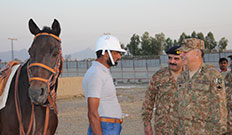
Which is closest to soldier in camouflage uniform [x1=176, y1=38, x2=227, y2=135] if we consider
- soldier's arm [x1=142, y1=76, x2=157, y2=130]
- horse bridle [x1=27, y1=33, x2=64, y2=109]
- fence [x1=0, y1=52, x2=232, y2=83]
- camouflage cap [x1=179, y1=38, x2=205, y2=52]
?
camouflage cap [x1=179, y1=38, x2=205, y2=52]

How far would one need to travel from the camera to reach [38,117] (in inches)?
126

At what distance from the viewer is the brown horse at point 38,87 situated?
A: 2982 mm

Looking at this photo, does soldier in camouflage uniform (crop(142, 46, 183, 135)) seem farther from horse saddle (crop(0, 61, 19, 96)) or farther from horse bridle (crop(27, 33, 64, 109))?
horse saddle (crop(0, 61, 19, 96))

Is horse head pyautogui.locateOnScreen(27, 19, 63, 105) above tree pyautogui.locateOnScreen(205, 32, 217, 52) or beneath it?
beneath

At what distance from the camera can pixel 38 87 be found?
282cm

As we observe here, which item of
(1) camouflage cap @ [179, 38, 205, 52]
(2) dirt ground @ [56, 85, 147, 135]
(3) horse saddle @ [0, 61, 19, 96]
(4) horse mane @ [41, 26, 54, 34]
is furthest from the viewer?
(2) dirt ground @ [56, 85, 147, 135]

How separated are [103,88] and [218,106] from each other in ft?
3.71

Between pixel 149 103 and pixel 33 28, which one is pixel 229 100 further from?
pixel 33 28

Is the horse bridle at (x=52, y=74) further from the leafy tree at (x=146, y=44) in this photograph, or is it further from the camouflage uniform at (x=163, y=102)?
the leafy tree at (x=146, y=44)

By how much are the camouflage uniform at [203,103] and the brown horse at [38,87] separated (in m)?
1.50

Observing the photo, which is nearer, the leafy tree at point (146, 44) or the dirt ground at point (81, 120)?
the dirt ground at point (81, 120)

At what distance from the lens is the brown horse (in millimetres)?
2982

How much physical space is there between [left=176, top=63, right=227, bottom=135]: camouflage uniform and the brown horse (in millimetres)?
1496

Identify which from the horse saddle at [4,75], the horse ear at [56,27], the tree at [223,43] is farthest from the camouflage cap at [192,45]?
the tree at [223,43]
